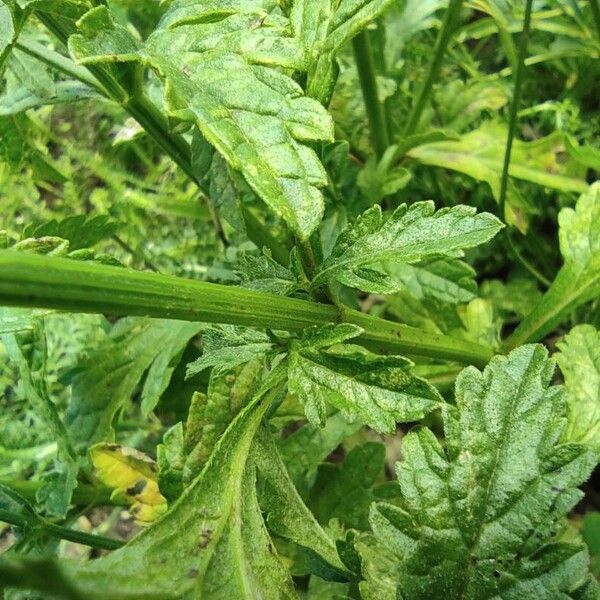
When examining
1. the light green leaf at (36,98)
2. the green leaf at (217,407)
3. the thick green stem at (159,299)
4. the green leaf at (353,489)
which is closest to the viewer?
the thick green stem at (159,299)

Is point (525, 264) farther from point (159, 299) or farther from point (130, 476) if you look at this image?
point (159, 299)

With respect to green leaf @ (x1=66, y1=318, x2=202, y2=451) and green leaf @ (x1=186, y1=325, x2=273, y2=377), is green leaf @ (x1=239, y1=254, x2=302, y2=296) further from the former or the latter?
green leaf @ (x1=66, y1=318, x2=202, y2=451)

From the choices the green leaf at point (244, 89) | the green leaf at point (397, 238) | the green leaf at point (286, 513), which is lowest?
the green leaf at point (286, 513)

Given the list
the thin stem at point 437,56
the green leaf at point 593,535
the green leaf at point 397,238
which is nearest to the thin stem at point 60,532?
the green leaf at point 397,238

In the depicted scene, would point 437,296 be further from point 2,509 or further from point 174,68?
point 2,509

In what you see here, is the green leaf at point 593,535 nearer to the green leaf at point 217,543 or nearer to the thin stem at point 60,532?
the green leaf at point 217,543

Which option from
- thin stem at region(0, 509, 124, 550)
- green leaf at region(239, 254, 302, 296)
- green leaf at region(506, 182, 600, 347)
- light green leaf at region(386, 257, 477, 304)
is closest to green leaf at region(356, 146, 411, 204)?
light green leaf at region(386, 257, 477, 304)
